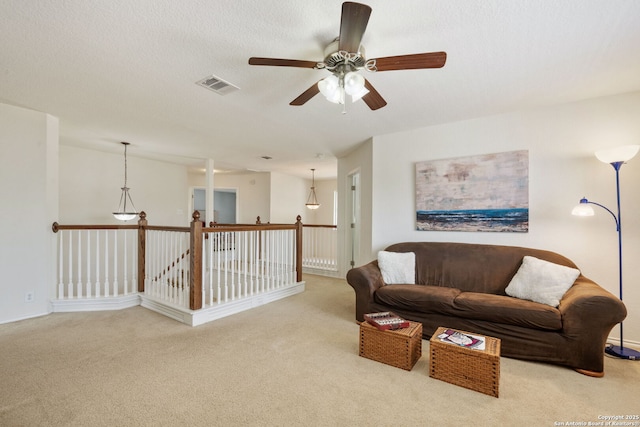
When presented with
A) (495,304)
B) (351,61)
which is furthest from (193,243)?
(495,304)

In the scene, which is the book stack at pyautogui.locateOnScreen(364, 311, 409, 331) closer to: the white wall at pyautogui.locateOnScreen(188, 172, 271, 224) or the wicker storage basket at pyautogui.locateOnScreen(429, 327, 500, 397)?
the wicker storage basket at pyautogui.locateOnScreen(429, 327, 500, 397)

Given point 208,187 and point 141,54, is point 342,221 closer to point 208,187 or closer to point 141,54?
point 208,187

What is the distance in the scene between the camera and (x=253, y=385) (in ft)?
6.56

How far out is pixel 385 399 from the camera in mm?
1861

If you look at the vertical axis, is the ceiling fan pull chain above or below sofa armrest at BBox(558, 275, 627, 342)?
above

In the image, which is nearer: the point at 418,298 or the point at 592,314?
the point at 592,314

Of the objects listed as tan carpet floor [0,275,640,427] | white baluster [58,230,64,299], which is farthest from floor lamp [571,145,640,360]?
white baluster [58,230,64,299]

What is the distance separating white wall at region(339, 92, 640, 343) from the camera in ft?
8.95

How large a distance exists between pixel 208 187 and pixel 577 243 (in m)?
5.98

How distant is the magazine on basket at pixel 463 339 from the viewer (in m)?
2.04

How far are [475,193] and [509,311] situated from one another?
4.99 feet

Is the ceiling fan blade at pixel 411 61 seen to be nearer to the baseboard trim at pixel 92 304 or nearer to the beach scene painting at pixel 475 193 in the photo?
the beach scene painting at pixel 475 193

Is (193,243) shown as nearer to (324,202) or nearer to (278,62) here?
(278,62)

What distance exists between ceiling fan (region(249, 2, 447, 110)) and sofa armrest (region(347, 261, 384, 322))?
1.91 metres
